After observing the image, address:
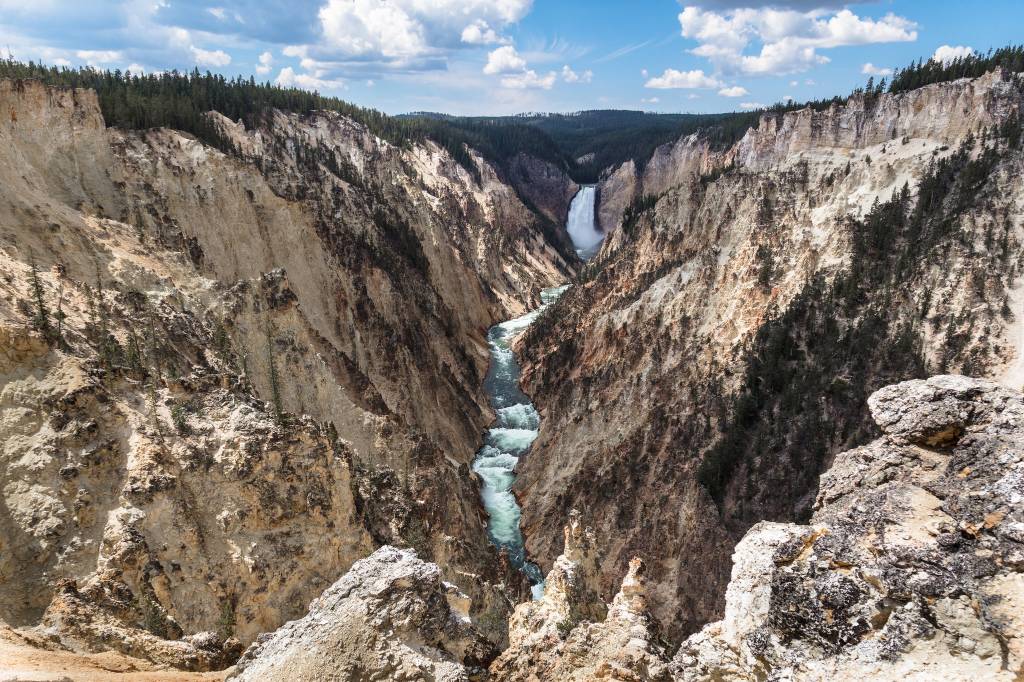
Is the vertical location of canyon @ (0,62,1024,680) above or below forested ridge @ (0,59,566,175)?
below

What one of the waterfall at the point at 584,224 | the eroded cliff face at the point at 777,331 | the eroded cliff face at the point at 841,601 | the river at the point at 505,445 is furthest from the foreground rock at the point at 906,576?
the waterfall at the point at 584,224

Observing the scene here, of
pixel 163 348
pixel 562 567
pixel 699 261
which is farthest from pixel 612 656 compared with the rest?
pixel 699 261

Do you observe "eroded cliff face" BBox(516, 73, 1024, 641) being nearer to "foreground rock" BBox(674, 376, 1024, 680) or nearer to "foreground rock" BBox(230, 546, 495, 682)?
"foreground rock" BBox(230, 546, 495, 682)

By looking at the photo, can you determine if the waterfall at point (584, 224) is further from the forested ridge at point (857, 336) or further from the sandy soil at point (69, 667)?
the sandy soil at point (69, 667)

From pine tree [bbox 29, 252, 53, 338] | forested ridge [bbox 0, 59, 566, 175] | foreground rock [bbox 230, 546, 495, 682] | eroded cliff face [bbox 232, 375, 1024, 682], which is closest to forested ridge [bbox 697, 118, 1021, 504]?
eroded cliff face [bbox 232, 375, 1024, 682]

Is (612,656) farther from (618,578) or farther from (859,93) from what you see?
(859,93)

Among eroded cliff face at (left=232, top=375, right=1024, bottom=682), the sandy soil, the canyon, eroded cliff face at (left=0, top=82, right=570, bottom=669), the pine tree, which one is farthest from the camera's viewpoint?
the pine tree

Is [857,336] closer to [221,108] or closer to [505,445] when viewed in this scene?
[505,445]
